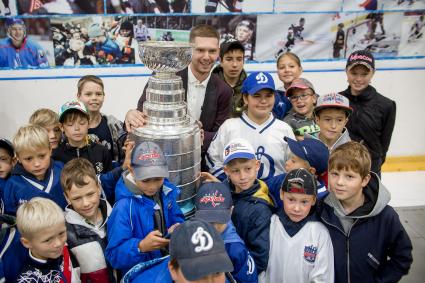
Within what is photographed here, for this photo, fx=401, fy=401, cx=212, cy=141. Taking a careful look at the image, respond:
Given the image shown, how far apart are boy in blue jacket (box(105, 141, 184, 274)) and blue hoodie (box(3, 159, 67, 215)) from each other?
1.59 feet

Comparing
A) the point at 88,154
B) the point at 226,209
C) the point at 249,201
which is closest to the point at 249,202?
the point at 249,201

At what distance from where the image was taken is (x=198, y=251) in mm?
1055

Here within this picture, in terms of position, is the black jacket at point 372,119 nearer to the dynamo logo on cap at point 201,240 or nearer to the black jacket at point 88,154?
the black jacket at point 88,154

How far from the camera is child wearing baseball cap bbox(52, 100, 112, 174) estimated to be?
7.28 ft

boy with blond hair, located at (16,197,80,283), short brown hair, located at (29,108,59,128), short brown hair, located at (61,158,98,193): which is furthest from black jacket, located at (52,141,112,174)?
boy with blond hair, located at (16,197,80,283)

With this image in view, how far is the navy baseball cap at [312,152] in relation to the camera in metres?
1.97

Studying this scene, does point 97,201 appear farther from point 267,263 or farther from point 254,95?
point 254,95

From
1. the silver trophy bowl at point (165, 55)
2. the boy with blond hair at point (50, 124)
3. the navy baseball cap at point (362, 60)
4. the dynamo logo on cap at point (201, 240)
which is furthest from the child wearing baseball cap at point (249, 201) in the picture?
the navy baseball cap at point (362, 60)

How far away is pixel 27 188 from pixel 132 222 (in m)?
0.68

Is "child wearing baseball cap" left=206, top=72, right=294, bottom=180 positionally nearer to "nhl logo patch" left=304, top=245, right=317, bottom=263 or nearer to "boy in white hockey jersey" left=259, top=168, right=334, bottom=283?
"boy in white hockey jersey" left=259, top=168, right=334, bottom=283

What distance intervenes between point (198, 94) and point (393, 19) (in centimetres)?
301

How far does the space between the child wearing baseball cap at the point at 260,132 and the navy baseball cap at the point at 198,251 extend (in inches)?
40.0

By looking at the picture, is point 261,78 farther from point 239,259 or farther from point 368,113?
point 368,113

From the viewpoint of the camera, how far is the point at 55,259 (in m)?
1.59
